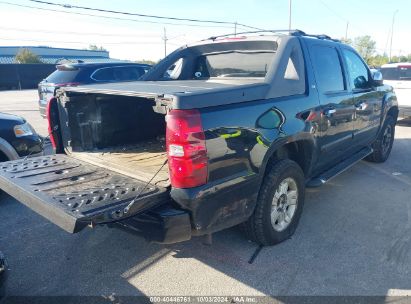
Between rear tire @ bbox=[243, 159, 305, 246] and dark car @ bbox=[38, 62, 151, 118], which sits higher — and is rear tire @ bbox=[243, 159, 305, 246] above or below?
below

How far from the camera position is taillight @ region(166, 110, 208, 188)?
2418mm

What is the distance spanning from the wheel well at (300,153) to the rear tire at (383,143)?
293 cm

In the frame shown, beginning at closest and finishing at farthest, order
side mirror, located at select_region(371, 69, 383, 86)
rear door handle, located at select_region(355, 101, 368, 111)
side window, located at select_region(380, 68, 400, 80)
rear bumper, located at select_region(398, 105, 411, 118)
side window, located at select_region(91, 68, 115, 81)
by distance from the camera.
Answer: rear door handle, located at select_region(355, 101, 368, 111)
side mirror, located at select_region(371, 69, 383, 86)
side window, located at select_region(91, 68, 115, 81)
rear bumper, located at select_region(398, 105, 411, 118)
side window, located at select_region(380, 68, 400, 80)

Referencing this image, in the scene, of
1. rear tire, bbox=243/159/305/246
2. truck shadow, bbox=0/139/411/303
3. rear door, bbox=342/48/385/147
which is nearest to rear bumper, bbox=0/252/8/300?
truck shadow, bbox=0/139/411/303

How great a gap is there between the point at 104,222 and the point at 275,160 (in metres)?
1.77

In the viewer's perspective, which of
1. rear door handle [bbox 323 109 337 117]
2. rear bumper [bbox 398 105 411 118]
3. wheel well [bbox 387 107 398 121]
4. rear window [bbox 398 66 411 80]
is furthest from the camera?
rear window [bbox 398 66 411 80]

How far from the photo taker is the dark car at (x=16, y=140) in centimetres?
446

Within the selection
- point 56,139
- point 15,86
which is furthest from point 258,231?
point 15,86

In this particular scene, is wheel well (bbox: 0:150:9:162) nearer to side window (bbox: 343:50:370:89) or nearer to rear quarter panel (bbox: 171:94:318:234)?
rear quarter panel (bbox: 171:94:318:234)

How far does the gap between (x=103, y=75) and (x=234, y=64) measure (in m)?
5.81

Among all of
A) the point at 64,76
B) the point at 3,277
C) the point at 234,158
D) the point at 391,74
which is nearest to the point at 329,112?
the point at 234,158

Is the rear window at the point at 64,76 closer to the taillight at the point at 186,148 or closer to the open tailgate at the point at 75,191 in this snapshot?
the open tailgate at the point at 75,191

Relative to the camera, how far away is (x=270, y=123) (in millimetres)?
3053

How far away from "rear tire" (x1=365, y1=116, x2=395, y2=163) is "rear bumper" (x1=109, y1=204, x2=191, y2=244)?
4.80 meters
